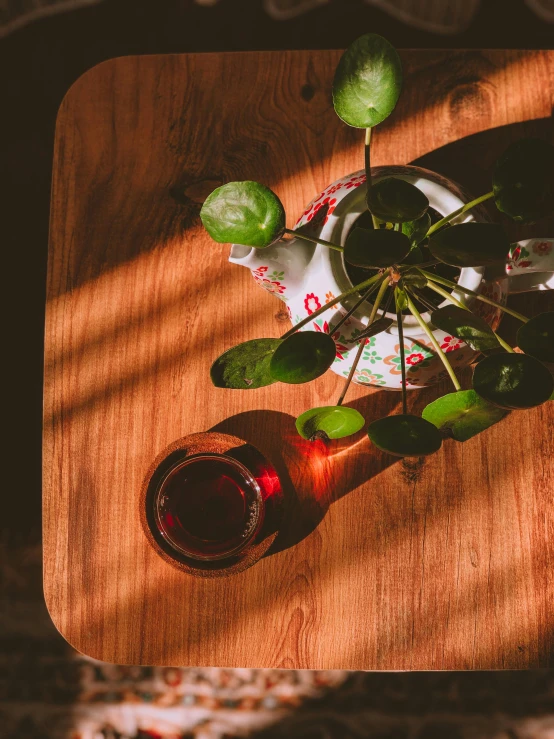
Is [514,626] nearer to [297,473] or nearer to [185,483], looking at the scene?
[297,473]

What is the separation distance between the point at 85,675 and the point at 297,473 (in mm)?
889

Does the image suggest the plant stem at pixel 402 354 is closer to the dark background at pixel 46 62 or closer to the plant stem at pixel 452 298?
the plant stem at pixel 452 298

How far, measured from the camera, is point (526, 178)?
0.58m

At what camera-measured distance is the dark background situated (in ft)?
5.04

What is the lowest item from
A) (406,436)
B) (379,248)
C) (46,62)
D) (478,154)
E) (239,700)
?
(239,700)

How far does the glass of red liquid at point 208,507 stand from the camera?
0.87m

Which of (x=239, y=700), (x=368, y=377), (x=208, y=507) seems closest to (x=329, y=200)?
(x=368, y=377)

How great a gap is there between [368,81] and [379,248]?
19 cm

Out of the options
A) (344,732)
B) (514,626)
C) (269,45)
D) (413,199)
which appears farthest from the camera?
(269,45)

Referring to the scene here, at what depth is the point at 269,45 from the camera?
1591mm

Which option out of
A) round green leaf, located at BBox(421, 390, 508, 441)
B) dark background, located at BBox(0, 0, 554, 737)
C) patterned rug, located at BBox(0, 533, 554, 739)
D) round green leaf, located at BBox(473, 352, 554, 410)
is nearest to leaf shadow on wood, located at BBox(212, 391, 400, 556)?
round green leaf, located at BBox(421, 390, 508, 441)

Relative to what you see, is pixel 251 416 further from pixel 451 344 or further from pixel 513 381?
pixel 513 381

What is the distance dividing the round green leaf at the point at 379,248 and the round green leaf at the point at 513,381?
0.12m

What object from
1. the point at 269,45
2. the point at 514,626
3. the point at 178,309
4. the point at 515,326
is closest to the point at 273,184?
the point at 178,309
